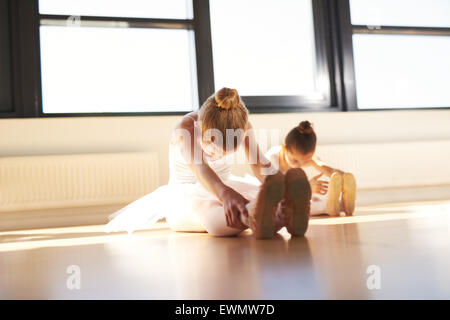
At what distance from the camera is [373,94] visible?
4117 mm

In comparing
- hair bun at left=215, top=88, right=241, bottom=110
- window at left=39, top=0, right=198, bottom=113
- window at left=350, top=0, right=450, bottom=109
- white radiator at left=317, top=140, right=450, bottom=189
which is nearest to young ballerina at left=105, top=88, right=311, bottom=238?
hair bun at left=215, top=88, right=241, bottom=110

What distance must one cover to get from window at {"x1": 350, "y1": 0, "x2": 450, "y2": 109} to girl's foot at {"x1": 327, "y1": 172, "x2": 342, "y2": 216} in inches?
73.0

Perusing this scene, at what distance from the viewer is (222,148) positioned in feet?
5.45

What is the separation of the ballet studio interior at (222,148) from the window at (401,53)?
→ 14 mm

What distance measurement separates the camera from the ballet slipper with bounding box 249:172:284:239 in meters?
1.41

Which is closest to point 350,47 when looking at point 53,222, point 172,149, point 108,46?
point 108,46

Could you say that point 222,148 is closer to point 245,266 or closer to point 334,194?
point 245,266

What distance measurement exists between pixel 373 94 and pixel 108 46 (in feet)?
7.93

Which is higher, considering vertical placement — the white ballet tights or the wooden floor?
the white ballet tights

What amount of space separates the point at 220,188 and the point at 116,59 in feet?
7.62

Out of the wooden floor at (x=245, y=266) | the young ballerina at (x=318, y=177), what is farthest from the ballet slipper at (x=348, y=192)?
the wooden floor at (x=245, y=266)

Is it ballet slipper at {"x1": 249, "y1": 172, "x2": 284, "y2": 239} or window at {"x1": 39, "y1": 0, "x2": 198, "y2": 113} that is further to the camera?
window at {"x1": 39, "y1": 0, "x2": 198, "y2": 113}

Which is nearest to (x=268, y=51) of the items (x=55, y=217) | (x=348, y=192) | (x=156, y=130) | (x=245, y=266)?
(x=156, y=130)

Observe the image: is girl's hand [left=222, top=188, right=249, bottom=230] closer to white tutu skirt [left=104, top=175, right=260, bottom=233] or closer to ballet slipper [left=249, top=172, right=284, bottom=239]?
ballet slipper [left=249, top=172, right=284, bottom=239]
